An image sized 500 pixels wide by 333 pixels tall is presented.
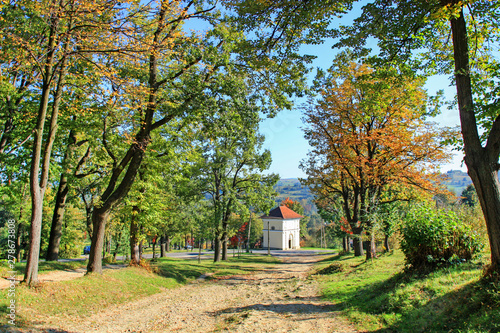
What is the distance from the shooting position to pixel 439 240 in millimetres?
8312

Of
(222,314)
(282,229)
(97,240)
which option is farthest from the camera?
(282,229)

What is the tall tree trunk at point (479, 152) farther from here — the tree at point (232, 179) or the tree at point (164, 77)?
the tree at point (232, 179)

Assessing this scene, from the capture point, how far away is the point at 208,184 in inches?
993

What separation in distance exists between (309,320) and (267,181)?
60.8 feet

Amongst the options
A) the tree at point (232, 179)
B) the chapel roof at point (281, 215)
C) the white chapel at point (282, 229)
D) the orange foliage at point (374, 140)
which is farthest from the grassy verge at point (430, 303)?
the chapel roof at point (281, 215)

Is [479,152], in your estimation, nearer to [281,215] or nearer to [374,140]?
[374,140]

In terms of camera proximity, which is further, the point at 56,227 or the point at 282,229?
the point at 282,229

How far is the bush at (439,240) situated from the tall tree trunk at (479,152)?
7.67 feet

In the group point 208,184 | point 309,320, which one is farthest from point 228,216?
point 309,320

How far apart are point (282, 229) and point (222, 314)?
5579 centimetres

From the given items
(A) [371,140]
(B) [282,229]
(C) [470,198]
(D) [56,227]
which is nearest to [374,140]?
(A) [371,140]

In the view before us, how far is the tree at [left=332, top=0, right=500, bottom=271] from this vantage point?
19.4 feet

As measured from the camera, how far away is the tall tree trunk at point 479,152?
5.87 m

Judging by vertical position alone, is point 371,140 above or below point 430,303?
above
